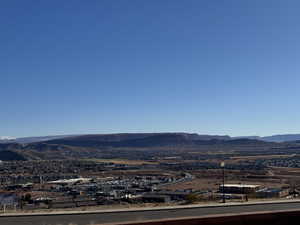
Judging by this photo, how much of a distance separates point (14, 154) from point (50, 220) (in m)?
192

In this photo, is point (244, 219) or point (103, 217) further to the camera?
point (103, 217)

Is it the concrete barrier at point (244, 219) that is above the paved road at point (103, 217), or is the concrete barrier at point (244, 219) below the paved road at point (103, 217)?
above

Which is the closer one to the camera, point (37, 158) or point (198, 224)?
point (198, 224)

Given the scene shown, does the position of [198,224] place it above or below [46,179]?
above

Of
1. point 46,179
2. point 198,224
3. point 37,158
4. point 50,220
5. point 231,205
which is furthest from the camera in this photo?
point 37,158

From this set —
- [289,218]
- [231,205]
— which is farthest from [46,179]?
[289,218]

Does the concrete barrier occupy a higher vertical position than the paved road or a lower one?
higher

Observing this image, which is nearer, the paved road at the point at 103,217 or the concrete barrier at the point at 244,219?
the concrete barrier at the point at 244,219

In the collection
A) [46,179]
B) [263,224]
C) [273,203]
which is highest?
[263,224]

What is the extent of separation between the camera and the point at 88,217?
16.4 metres

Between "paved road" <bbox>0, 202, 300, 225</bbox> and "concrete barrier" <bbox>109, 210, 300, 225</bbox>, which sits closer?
"concrete barrier" <bbox>109, 210, 300, 225</bbox>

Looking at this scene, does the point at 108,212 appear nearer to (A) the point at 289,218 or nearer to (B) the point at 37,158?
(A) the point at 289,218

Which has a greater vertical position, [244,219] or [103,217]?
[244,219]

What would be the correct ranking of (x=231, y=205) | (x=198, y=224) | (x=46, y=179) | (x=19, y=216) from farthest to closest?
(x=46, y=179)
(x=231, y=205)
(x=19, y=216)
(x=198, y=224)
